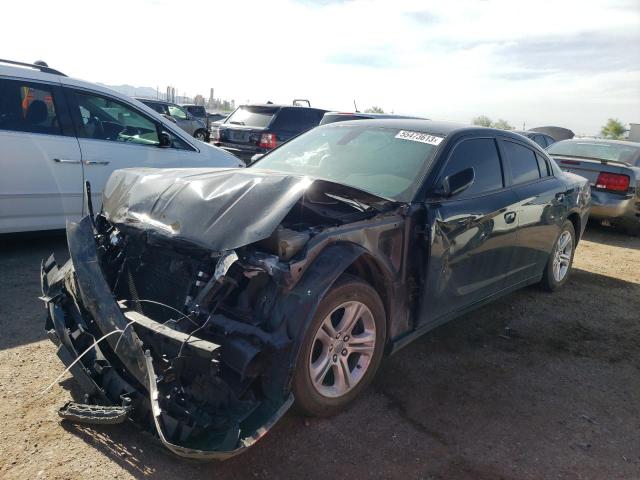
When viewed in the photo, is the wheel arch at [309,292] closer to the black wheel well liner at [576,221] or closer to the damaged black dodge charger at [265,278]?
the damaged black dodge charger at [265,278]

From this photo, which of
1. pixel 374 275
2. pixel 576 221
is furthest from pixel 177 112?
pixel 374 275

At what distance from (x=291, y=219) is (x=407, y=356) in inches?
59.2

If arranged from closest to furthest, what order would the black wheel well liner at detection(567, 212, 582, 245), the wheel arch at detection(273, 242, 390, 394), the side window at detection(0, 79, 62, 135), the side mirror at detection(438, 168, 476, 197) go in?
the wheel arch at detection(273, 242, 390, 394), the side mirror at detection(438, 168, 476, 197), the side window at detection(0, 79, 62, 135), the black wheel well liner at detection(567, 212, 582, 245)

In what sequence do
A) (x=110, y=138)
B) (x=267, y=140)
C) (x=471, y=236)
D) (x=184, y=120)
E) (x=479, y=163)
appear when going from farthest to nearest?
(x=184, y=120) < (x=267, y=140) < (x=110, y=138) < (x=479, y=163) < (x=471, y=236)

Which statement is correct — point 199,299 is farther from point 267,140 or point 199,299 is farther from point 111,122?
point 267,140

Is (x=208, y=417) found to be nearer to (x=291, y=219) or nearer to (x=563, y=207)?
(x=291, y=219)

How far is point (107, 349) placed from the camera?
8.80 feet

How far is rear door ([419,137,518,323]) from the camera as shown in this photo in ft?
11.1

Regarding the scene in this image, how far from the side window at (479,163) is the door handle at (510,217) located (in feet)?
0.75

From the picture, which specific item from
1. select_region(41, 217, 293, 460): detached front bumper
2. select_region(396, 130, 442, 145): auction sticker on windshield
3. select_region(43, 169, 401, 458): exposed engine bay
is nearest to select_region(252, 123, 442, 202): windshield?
select_region(396, 130, 442, 145): auction sticker on windshield

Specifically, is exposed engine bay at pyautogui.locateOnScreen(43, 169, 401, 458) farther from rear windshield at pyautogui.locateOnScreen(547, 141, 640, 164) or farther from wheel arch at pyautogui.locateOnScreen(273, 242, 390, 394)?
rear windshield at pyautogui.locateOnScreen(547, 141, 640, 164)

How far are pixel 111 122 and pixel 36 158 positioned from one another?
2.99ft

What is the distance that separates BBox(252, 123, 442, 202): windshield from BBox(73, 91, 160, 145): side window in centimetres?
209

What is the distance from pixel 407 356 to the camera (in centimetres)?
378
